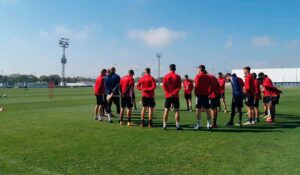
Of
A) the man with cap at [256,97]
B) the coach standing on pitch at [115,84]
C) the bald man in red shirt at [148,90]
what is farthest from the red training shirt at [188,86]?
the bald man in red shirt at [148,90]

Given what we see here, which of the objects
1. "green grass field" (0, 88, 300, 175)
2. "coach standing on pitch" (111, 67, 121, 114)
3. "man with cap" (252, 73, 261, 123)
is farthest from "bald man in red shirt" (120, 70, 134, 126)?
"man with cap" (252, 73, 261, 123)

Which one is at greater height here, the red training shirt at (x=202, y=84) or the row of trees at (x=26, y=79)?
→ the row of trees at (x=26, y=79)

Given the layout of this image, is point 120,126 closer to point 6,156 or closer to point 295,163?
point 6,156

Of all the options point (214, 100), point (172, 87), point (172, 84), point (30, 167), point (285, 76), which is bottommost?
point (30, 167)

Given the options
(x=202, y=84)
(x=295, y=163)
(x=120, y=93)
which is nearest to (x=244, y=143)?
(x=295, y=163)

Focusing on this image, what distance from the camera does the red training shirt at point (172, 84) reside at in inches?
452

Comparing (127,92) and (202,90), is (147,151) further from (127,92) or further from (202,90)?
(127,92)

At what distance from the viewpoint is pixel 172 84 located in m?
11.5

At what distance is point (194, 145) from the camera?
28.4 feet

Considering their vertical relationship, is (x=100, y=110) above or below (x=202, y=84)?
below

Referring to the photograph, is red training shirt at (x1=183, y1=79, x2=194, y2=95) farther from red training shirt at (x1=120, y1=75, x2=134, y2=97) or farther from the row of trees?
the row of trees

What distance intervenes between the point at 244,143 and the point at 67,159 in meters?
4.72

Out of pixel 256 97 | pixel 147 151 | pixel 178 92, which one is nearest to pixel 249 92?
pixel 256 97

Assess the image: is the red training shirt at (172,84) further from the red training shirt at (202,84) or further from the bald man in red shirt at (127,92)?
the bald man in red shirt at (127,92)
